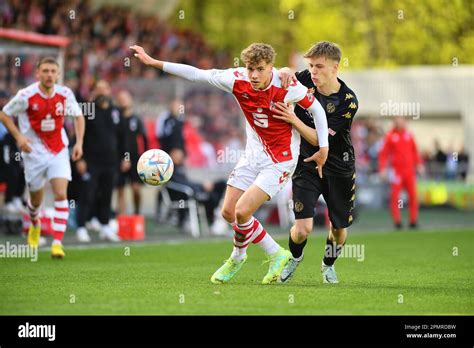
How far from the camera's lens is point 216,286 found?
10344 mm

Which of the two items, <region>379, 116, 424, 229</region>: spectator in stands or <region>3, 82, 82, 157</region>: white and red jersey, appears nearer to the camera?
<region>3, 82, 82, 157</region>: white and red jersey

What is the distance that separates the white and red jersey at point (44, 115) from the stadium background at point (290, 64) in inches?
161

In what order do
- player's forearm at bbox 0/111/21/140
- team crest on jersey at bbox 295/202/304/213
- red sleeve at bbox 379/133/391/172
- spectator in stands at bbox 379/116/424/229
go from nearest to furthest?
team crest on jersey at bbox 295/202/304/213 → player's forearm at bbox 0/111/21/140 → spectator in stands at bbox 379/116/424/229 → red sleeve at bbox 379/133/391/172

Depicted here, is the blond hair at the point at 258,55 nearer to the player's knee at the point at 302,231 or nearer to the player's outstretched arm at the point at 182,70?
the player's outstretched arm at the point at 182,70

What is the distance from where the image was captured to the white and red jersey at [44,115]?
1356cm

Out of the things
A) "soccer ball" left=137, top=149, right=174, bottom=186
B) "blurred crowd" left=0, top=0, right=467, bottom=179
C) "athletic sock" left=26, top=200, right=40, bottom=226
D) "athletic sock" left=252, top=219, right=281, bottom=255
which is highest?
"blurred crowd" left=0, top=0, right=467, bottom=179

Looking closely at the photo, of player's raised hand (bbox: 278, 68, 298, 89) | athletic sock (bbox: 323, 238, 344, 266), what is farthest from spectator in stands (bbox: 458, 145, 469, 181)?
player's raised hand (bbox: 278, 68, 298, 89)

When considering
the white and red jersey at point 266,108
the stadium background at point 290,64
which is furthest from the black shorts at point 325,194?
the stadium background at point 290,64

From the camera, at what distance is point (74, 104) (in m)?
13.7

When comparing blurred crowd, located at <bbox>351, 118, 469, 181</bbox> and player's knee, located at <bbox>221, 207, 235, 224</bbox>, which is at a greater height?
blurred crowd, located at <bbox>351, 118, 469, 181</bbox>

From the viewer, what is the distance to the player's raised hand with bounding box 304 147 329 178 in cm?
1013

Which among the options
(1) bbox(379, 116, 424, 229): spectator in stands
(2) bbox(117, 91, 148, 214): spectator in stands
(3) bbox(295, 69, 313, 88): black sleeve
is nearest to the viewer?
(3) bbox(295, 69, 313, 88): black sleeve

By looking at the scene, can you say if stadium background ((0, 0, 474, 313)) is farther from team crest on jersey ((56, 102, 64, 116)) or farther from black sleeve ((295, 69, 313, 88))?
team crest on jersey ((56, 102, 64, 116))

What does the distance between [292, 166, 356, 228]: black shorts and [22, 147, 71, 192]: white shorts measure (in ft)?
13.5
